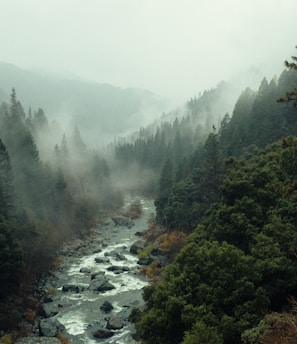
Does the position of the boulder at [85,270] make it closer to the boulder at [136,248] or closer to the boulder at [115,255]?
the boulder at [115,255]

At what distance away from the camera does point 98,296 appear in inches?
2216

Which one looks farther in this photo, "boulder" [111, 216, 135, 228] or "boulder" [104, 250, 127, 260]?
"boulder" [111, 216, 135, 228]

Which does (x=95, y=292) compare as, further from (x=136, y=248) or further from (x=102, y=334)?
(x=136, y=248)

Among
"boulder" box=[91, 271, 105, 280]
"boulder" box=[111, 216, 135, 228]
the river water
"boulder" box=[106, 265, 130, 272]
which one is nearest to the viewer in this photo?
the river water

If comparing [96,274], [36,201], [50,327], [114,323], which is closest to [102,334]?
[114,323]

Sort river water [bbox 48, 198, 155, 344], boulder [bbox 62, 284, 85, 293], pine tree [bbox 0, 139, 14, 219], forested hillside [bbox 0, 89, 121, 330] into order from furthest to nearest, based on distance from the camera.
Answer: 1. pine tree [bbox 0, 139, 14, 219]
2. boulder [bbox 62, 284, 85, 293]
3. forested hillside [bbox 0, 89, 121, 330]
4. river water [bbox 48, 198, 155, 344]

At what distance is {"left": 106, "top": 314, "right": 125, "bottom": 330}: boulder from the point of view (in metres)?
45.8

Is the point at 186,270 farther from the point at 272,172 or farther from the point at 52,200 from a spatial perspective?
the point at 52,200

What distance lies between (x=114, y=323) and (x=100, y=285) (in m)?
13.1

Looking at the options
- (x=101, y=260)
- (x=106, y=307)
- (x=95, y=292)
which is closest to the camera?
(x=106, y=307)

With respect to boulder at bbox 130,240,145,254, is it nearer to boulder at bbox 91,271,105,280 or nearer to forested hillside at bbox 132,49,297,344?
boulder at bbox 91,271,105,280

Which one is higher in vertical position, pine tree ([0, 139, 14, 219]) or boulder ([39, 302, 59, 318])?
pine tree ([0, 139, 14, 219])

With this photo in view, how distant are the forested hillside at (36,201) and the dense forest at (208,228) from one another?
23 cm

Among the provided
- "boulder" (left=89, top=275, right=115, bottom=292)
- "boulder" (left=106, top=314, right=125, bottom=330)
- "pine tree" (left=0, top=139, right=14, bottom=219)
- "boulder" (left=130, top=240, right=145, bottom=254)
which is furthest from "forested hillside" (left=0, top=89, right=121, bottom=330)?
"boulder" (left=130, top=240, right=145, bottom=254)
